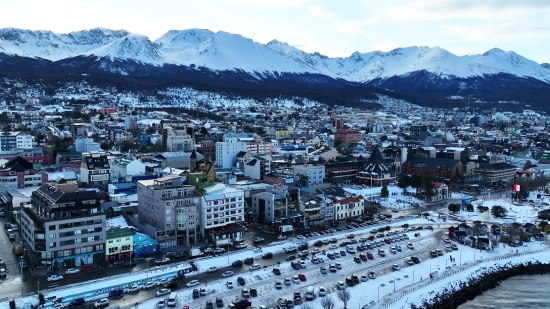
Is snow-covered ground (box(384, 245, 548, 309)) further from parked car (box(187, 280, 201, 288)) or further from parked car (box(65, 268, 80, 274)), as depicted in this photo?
parked car (box(65, 268, 80, 274))

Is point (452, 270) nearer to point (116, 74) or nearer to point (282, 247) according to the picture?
point (282, 247)

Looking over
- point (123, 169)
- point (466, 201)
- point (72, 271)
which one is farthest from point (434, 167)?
point (72, 271)

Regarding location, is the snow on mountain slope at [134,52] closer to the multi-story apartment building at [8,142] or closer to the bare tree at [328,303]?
the multi-story apartment building at [8,142]

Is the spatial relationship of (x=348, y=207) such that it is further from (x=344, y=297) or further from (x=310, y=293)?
(x=344, y=297)

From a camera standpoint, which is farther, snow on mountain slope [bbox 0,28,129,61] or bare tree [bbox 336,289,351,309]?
snow on mountain slope [bbox 0,28,129,61]

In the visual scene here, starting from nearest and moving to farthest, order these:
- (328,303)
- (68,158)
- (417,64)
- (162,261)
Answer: (328,303), (162,261), (68,158), (417,64)

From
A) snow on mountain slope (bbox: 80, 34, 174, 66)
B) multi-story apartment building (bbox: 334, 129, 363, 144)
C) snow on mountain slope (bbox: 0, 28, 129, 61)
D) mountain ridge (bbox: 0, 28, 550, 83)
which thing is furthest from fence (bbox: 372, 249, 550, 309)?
snow on mountain slope (bbox: 0, 28, 129, 61)

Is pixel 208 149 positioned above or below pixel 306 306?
above
